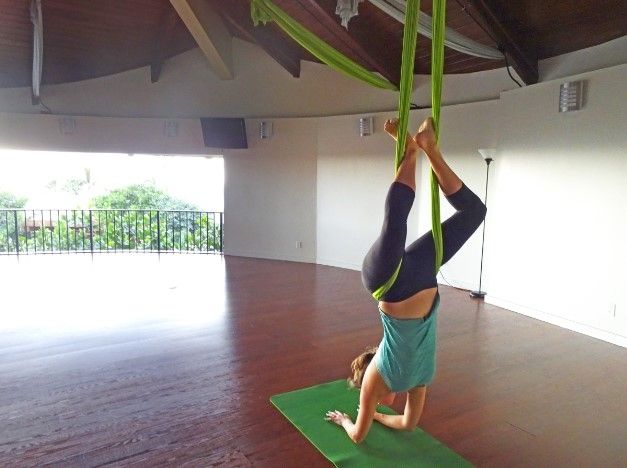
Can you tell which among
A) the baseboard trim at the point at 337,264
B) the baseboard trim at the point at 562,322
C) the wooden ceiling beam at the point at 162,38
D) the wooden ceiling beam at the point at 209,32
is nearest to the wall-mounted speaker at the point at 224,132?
the wooden ceiling beam at the point at 209,32

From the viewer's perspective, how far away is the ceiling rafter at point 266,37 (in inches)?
247

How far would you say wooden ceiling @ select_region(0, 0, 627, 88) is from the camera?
4.07 m

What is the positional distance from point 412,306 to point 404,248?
0.31 meters

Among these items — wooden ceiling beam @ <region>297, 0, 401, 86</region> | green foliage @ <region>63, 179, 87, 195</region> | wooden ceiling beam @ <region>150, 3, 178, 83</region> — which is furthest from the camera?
green foliage @ <region>63, 179, 87, 195</region>

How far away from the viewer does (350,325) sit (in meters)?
4.25

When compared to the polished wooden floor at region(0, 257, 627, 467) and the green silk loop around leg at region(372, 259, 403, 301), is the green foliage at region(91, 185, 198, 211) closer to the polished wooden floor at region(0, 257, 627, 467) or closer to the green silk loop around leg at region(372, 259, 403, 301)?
the polished wooden floor at region(0, 257, 627, 467)

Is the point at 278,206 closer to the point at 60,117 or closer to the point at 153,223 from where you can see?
the point at 153,223

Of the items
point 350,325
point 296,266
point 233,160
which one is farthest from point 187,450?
point 233,160

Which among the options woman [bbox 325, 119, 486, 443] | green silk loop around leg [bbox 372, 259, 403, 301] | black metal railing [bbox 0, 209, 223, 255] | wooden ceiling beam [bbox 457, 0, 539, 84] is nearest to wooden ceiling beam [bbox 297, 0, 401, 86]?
wooden ceiling beam [bbox 457, 0, 539, 84]

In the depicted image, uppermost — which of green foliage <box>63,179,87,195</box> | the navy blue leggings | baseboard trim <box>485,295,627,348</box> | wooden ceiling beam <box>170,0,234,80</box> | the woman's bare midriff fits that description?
wooden ceiling beam <box>170,0,234,80</box>

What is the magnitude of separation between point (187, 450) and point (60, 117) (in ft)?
23.1

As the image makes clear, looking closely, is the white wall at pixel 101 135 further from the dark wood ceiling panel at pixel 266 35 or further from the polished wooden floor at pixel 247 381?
the polished wooden floor at pixel 247 381

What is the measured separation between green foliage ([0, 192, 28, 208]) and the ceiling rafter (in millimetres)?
7058

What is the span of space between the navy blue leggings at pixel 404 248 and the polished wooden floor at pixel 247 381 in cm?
110
